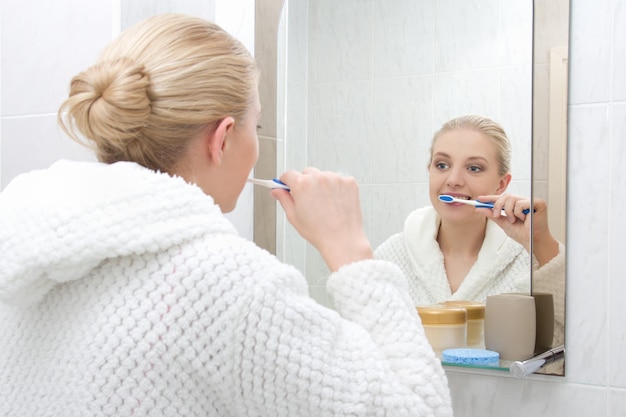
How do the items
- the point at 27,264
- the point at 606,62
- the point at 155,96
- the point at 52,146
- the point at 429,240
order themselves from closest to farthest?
the point at 27,264 → the point at 155,96 → the point at 606,62 → the point at 429,240 → the point at 52,146

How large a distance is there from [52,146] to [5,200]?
0.78 metres

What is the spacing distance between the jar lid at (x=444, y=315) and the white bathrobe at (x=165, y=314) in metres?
0.38

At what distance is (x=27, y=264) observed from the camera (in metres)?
0.68

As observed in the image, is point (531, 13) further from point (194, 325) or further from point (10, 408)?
point (10, 408)

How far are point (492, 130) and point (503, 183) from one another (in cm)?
9

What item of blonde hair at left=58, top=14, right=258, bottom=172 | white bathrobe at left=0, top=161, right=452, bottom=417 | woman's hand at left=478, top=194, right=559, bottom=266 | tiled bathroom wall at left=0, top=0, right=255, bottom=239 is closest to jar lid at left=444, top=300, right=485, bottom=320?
woman's hand at left=478, top=194, right=559, bottom=266

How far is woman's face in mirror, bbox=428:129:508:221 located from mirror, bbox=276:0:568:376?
0.07 ft

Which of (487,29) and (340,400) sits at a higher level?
(487,29)

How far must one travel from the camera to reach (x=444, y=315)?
1112 mm

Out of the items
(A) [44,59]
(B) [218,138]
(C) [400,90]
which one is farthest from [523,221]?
(A) [44,59]

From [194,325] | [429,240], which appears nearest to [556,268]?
[429,240]

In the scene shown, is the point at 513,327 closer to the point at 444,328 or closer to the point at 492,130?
the point at 444,328

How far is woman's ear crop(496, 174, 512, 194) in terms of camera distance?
3.67ft

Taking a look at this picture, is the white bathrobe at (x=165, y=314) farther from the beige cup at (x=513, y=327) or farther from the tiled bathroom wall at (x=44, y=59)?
the tiled bathroom wall at (x=44, y=59)
